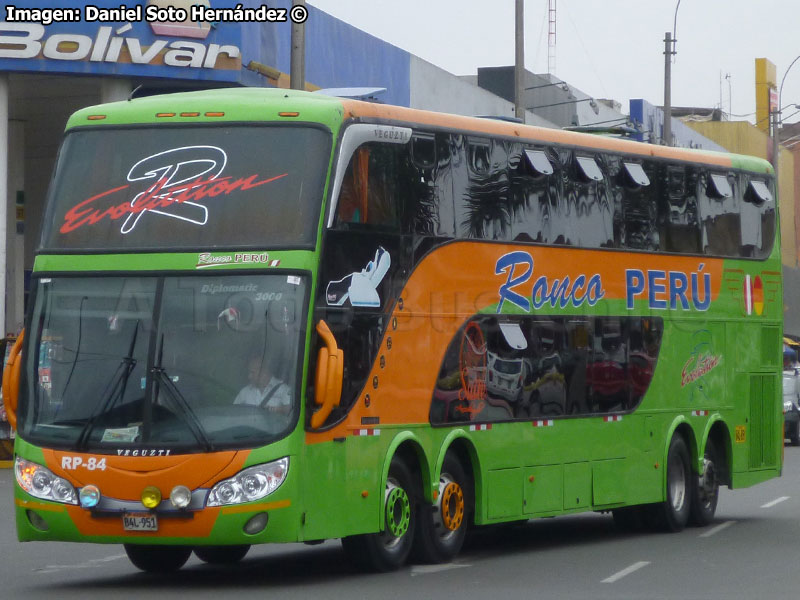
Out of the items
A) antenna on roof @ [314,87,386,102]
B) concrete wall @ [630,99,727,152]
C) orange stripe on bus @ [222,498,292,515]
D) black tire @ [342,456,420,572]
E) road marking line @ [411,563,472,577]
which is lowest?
road marking line @ [411,563,472,577]

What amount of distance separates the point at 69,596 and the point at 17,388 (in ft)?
5.44

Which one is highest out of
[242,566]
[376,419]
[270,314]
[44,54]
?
[44,54]

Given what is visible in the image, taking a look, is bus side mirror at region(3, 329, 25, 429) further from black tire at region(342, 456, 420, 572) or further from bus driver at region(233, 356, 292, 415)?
black tire at region(342, 456, 420, 572)

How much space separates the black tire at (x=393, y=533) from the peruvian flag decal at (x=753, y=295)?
7001 millimetres

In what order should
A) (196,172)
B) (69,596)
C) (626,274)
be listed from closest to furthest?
1. (69,596)
2. (196,172)
3. (626,274)

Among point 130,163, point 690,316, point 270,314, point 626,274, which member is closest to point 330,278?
point 270,314

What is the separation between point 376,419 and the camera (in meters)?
12.9

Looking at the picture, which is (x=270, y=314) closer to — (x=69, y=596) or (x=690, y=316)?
(x=69, y=596)

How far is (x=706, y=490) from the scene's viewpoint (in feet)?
60.6

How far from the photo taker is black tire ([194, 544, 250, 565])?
46.3 feet

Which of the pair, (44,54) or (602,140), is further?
(44,54)

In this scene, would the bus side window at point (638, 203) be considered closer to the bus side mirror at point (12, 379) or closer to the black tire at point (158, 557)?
the black tire at point (158, 557)

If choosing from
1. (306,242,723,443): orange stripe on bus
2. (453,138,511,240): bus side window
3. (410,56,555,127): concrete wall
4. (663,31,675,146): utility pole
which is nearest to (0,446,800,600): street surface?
(306,242,723,443): orange stripe on bus

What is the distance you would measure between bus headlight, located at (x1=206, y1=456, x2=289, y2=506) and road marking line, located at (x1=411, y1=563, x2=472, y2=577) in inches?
73.8
